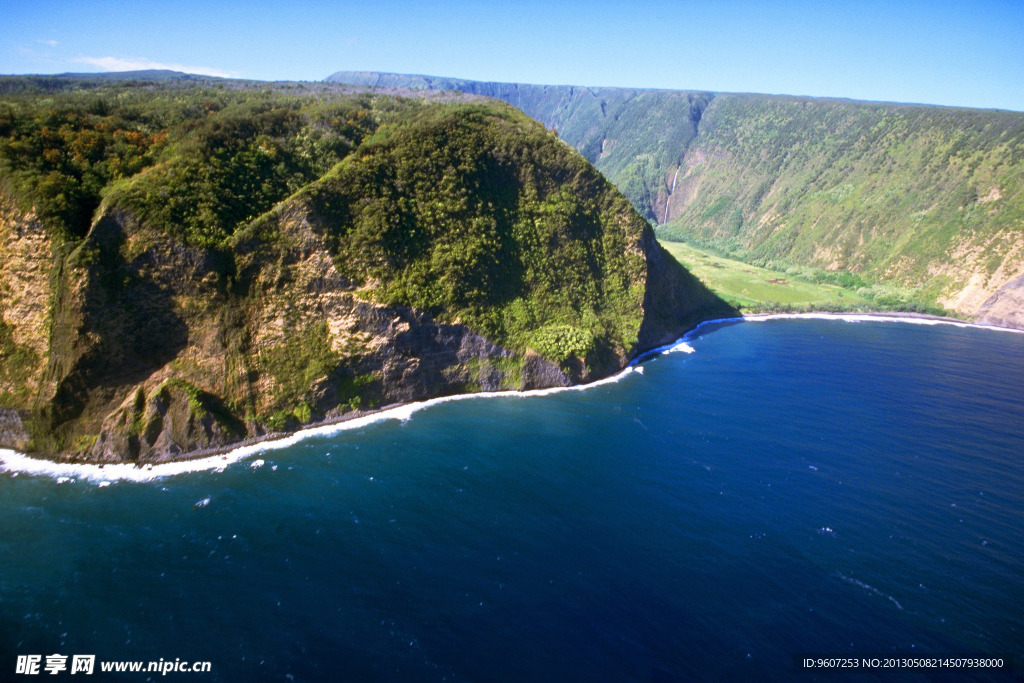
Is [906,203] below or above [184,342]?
above

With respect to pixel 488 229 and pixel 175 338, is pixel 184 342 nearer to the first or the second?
pixel 175 338

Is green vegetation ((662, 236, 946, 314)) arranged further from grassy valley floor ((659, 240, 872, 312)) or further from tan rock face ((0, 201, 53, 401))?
tan rock face ((0, 201, 53, 401))

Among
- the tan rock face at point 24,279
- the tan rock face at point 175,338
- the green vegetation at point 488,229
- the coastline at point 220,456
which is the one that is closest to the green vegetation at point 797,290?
the green vegetation at point 488,229

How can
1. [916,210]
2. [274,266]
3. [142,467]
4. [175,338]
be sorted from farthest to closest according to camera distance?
1. [916,210]
2. [274,266]
3. [175,338]
4. [142,467]

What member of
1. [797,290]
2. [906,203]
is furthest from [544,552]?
[906,203]

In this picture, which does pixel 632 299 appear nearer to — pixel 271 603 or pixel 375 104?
pixel 375 104

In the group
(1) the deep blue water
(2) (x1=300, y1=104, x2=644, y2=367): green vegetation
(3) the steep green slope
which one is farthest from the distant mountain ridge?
(3) the steep green slope
